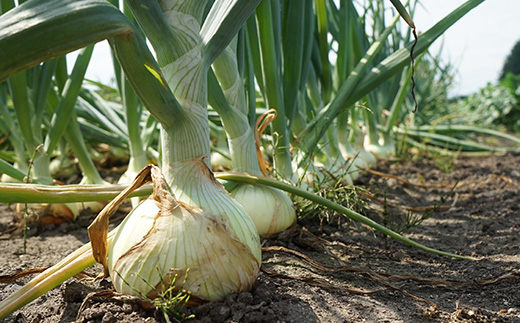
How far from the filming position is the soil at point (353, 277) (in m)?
0.77

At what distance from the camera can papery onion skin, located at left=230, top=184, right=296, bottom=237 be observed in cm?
110

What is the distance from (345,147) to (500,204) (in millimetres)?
Answer: 707

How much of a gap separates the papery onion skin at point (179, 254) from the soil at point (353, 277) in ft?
0.11

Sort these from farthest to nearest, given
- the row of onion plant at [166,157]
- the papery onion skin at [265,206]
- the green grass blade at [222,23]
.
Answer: the papery onion skin at [265,206] → the green grass blade at [222,23] → the row of onion plant at [166,157]

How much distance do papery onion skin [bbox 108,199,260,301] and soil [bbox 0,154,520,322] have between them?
0.11ft

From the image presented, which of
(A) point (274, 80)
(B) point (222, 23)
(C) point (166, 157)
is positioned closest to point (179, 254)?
(C) point (166, 157)

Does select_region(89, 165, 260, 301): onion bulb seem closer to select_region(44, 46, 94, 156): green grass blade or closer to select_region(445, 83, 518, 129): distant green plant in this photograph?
select_region(44, 46, 94, 156): green grass blade

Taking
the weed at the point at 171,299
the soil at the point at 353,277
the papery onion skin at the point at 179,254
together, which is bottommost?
the soil at the point at 353,277

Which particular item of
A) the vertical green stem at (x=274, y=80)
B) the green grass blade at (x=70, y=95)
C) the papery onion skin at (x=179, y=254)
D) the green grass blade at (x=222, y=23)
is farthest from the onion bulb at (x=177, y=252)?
the green grass blade at (x=70, y=95)

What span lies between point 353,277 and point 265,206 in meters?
0.25

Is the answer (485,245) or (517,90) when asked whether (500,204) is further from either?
(517,90)

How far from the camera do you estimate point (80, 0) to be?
553 mm

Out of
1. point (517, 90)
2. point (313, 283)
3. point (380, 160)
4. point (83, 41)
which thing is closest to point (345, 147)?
point (380, 160)

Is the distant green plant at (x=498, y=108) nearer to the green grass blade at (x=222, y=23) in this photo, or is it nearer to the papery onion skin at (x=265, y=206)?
the papery onion skin at (x=265, y=206)
